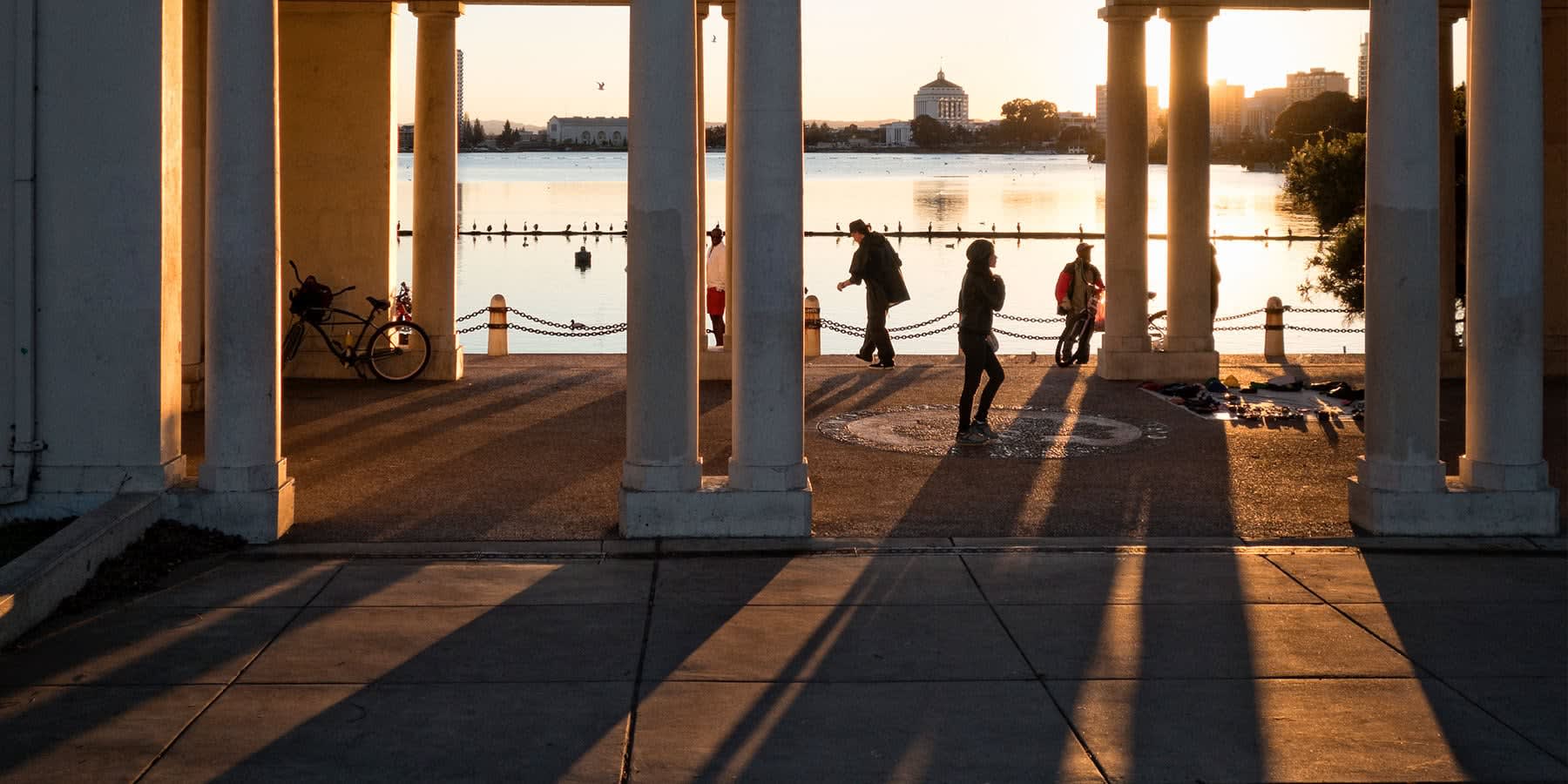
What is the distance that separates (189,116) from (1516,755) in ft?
51.7

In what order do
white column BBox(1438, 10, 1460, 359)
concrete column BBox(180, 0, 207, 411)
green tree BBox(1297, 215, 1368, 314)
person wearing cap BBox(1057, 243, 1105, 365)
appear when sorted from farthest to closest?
1. green tree BBox(1297, 215, 1368, 314)
2. person wearing cap BBox(1057, 243, 1105, 365)
3. white column BBox(1438, 10, 1460, 359)
4. concrete column BBox(180, 0, 207, 411)

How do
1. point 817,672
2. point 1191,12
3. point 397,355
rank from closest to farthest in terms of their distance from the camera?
point 817,672, point 397,355, point 1191,12

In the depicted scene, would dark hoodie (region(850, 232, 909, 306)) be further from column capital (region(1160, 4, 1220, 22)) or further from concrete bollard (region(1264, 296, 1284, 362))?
concrete bollard (region(1264, 296, 1284, 362))

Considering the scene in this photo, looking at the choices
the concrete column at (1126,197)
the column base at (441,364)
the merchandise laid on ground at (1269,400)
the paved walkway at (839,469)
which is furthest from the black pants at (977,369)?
the column base at (441,364)

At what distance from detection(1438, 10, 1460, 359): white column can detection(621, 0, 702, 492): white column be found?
1316 centimetres

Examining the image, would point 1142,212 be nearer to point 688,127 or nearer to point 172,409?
point 688,127

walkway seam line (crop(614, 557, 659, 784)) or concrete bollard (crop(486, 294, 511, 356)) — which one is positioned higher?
concrete bollard (crop(486, 294, 511, 356))

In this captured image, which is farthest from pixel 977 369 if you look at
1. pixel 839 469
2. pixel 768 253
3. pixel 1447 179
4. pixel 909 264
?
pixel 909 264

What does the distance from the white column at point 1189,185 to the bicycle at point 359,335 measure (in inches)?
388

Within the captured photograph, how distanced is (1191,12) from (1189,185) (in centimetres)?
223

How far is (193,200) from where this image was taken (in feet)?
63.6

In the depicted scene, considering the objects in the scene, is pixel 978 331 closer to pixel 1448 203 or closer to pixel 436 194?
pixel 1448 203

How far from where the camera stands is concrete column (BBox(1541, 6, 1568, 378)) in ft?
77.3

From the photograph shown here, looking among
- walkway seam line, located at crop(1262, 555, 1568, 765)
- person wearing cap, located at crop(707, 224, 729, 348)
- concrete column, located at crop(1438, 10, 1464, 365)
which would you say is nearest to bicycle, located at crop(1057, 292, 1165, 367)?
concrete column, located at crop(1438, 10, 1464, 365)
